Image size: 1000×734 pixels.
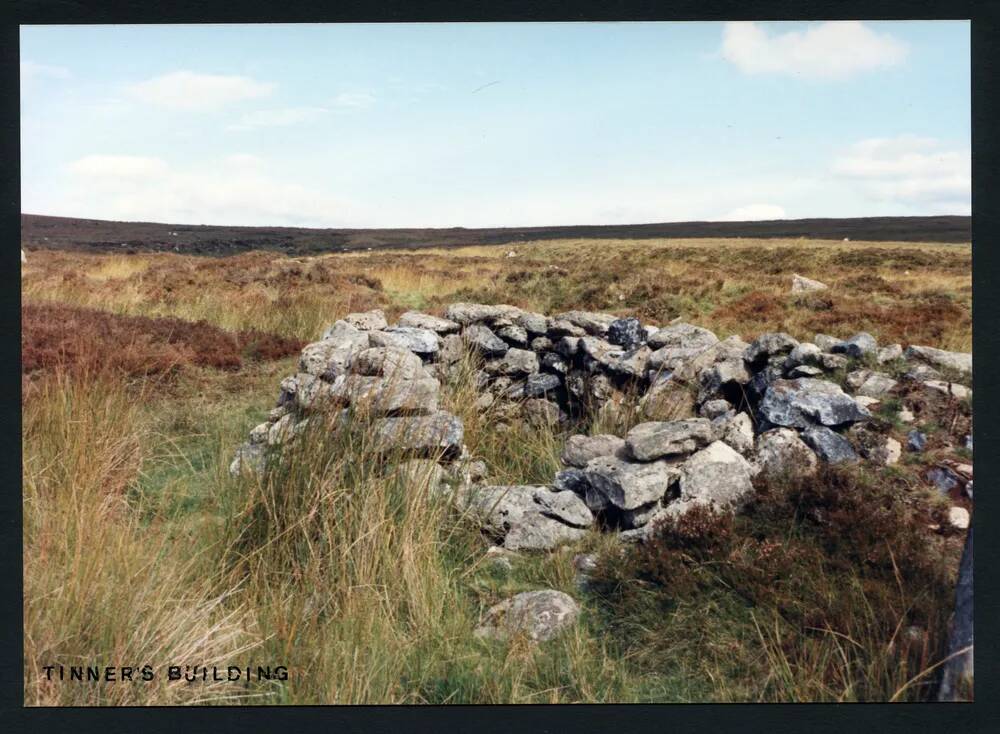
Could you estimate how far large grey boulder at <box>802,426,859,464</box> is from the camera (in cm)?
524

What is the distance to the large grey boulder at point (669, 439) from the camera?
215 inches

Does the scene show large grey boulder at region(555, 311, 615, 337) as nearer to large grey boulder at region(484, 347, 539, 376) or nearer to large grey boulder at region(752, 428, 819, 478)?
large grey boulder at region(484, 347, 539, 376)

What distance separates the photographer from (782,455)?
5145mm

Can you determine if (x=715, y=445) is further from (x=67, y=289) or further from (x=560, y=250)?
(x=560, y=250)

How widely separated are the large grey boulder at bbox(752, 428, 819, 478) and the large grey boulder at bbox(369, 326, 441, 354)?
10.1ft

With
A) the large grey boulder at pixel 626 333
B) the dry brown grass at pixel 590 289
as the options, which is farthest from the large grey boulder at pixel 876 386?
the large grey boulder at pixel 626 333

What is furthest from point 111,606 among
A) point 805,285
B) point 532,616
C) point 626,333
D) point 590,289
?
point 805,285

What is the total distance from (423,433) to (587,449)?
162cm

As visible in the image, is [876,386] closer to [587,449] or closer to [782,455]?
[782,455]

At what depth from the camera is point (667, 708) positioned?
343 centimetres

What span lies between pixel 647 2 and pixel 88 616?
4120 mm

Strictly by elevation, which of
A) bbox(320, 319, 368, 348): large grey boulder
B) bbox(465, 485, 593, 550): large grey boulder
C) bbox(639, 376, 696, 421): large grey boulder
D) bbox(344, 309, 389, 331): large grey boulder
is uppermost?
bbox(344, 309, 389, 331): large grey boulder

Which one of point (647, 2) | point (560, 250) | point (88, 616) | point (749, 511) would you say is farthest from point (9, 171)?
point (560, 250)

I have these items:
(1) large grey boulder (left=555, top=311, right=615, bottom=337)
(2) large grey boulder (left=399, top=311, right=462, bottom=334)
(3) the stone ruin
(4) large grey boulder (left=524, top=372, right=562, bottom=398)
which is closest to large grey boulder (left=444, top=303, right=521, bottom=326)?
(3) the stone ruin
